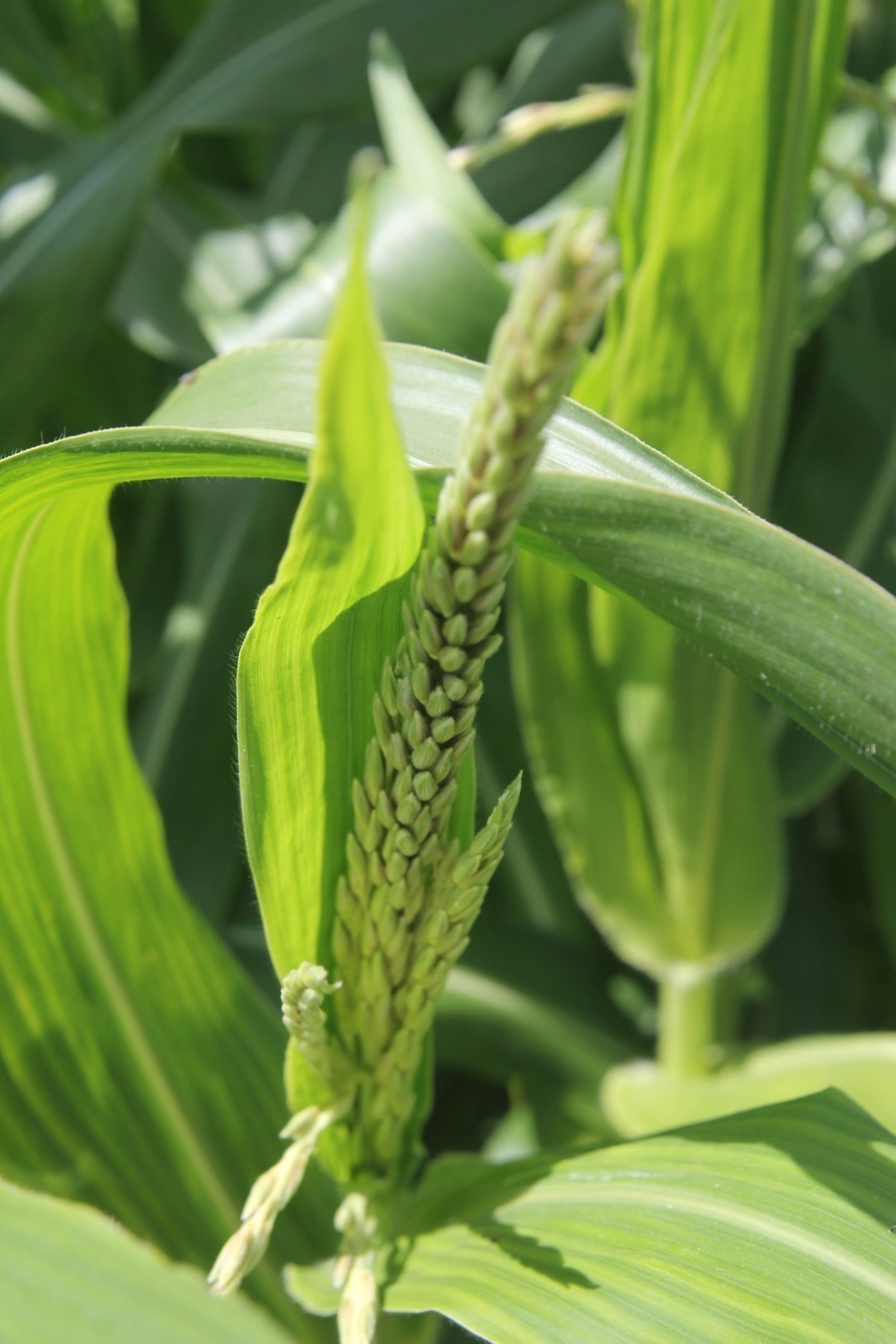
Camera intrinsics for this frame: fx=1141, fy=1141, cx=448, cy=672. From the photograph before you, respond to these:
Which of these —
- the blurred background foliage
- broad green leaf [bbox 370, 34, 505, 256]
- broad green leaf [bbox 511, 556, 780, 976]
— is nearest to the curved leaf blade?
broad green leaf [bbox 511, 556, 780, 976]

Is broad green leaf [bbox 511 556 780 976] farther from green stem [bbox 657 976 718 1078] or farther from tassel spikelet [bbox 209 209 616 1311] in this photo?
tassel spikelet [bbox 209 209 616 1311]

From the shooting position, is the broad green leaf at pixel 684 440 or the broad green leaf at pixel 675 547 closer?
the broad green leaf at pixel 675 547

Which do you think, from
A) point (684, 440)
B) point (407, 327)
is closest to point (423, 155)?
point (407, 327)

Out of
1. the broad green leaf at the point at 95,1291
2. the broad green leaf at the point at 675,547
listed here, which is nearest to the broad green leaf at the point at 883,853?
the broad green leaf at the point at 675,547

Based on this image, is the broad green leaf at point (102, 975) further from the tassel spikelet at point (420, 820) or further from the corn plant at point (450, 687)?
the tassel spikelet at point (420, 820)

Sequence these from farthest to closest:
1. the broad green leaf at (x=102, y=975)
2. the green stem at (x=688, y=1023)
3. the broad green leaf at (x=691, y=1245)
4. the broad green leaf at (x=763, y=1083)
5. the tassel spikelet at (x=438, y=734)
Result: the green stem at (x=688, y=1023) < the broad green leaf at (x=763, y=1083) < the broad green leaf at (x=102, y=975) < the broad green leaf at (x=691, y=1245) < the tassel spikelet at (x=438, y=734)

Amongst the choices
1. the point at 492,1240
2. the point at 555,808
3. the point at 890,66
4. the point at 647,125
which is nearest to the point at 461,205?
the point at 647,125

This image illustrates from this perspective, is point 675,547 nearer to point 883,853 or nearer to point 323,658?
point 323,658

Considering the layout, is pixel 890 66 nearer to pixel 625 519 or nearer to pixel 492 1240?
pixel 625 519
